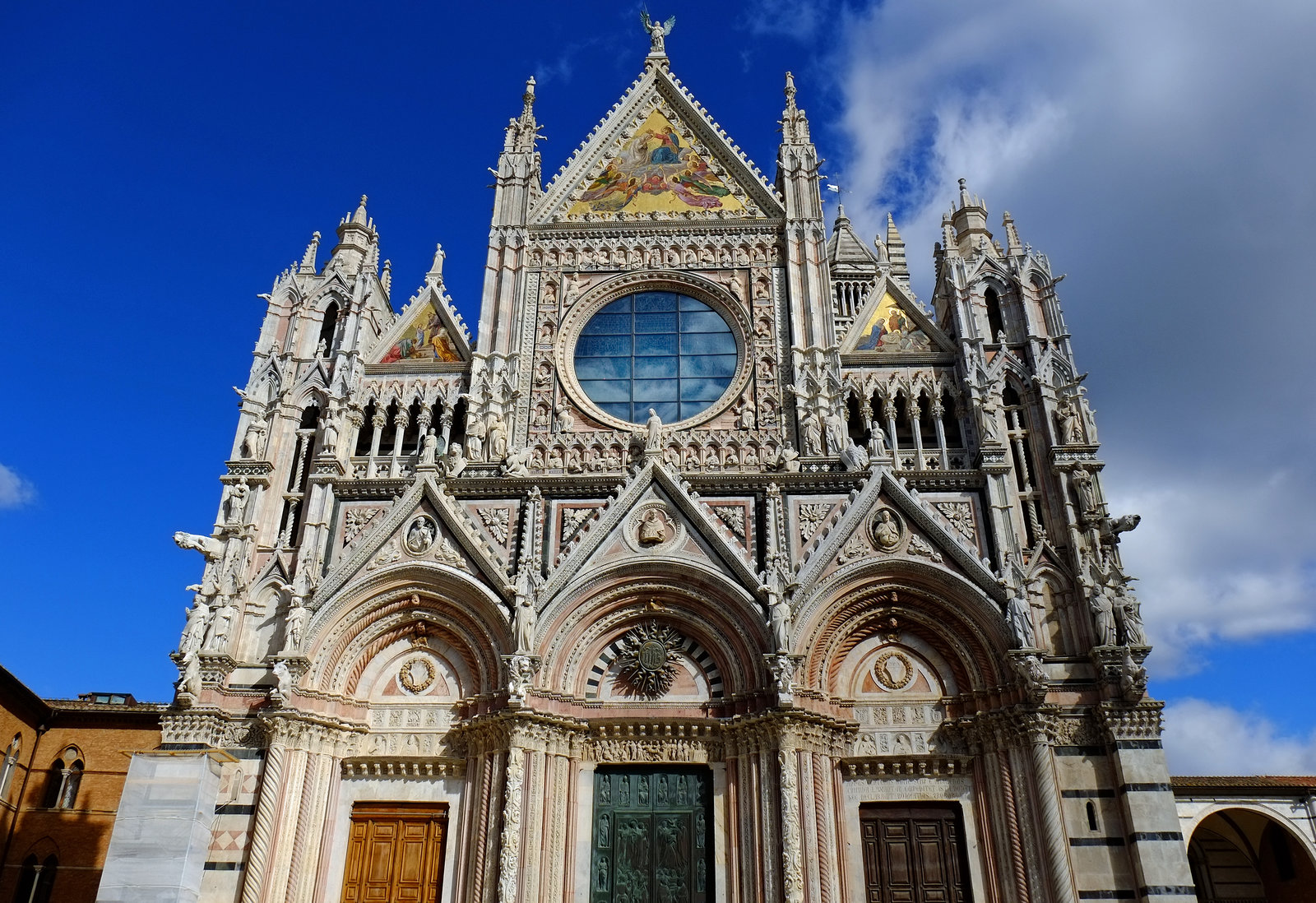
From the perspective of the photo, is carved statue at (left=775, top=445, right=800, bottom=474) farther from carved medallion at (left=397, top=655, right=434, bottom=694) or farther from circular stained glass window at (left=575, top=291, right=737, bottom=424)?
carved medallion at (left=397, top=655, right=434, bottom=694)

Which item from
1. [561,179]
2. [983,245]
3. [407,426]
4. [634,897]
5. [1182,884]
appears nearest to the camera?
[1182,884]

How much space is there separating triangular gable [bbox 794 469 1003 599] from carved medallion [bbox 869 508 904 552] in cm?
3

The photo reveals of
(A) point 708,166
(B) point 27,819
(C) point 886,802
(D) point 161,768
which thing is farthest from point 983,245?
(B) point 27,819

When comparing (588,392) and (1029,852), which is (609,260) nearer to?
(588,392)

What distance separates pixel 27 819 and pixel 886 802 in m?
18.8

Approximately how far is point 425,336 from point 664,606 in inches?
310

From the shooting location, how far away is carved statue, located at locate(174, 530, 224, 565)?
57.1ft

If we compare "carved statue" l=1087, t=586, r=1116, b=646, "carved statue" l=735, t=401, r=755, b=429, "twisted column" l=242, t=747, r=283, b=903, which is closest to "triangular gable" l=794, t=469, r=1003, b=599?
"carved statue" l=1087, t=586, r=1116, b=646

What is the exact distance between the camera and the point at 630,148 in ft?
75.6

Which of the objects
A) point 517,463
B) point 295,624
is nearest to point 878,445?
point 517,463

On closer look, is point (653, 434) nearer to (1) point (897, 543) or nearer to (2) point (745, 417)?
(2) point (745, 417)

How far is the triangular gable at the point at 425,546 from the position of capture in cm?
1705

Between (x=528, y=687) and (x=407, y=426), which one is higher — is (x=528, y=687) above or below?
below

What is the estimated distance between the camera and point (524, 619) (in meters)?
16.2
